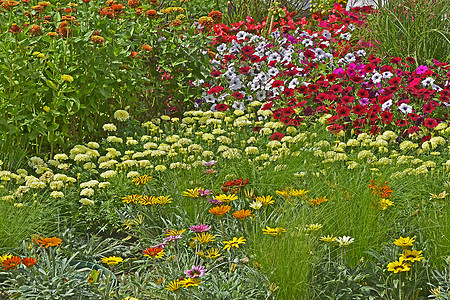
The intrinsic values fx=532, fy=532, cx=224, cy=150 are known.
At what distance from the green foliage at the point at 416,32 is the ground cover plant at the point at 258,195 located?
0.58 feet

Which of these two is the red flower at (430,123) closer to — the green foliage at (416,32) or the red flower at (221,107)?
the green foliage at (416,32)

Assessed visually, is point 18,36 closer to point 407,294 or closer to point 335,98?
point 335,98

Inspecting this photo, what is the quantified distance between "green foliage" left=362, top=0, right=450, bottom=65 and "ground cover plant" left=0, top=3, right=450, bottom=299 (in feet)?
0.58

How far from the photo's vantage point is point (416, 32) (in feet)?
18.0

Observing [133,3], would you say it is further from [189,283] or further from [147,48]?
[189,283]

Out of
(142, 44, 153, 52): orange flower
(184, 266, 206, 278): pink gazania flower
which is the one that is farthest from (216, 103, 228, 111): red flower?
(184, 266, 206, 278): pink gazania flower

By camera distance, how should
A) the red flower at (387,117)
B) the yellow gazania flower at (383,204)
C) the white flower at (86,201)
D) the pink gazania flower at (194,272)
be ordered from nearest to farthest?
the pink gazania flower at (194,272)
the yellow gazania flower at (383,204)
the white flower at (86,201)
the red flower at (387,117)

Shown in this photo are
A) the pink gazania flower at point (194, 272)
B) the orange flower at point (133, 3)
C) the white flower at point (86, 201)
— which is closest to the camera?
the pink gazania flower at point (194, 272)

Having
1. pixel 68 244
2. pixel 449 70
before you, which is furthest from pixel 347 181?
pixel 449 70

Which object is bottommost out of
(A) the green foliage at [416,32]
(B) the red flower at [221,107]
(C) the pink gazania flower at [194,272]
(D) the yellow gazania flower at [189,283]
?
(B) the red flower at [221,107]

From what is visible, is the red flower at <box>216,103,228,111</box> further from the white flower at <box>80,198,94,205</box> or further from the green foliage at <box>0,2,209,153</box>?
the white flower at <box>80,198,94,205</box>

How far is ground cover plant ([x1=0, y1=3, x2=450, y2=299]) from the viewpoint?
2.42 m

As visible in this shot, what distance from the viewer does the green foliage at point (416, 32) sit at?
5500mm

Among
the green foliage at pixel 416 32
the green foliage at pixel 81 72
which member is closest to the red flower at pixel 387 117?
the green foliage at pixel 416 32
